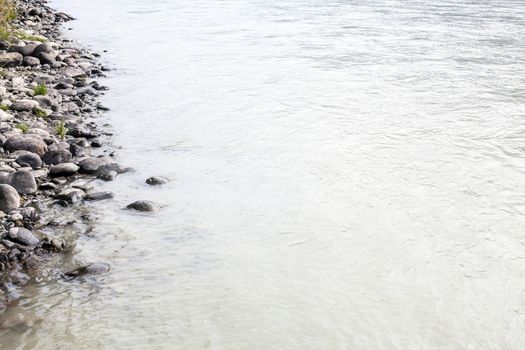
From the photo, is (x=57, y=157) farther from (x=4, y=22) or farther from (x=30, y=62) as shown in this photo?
(x=4, y=22)

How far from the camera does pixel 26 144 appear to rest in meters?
7.36

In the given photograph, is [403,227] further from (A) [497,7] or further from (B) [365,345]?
(A) [497,7]

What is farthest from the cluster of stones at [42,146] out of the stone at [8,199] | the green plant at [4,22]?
the green plant at [4,22]

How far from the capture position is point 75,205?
625 cm

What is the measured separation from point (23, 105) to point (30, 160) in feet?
7.13

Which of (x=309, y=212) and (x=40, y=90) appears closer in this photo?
(x=309, y=212)

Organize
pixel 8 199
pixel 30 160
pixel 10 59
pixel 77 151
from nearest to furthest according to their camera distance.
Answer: pixel 8 199 → pixel 30 160 → pixel 77 151 → pixel 10 59

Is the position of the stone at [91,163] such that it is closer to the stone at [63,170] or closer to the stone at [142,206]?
the stone at [63,170]

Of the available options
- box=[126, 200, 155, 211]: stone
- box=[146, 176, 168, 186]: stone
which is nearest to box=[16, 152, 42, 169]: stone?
box=[146, 176, 168, 186]: stone

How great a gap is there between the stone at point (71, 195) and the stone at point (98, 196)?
Result: 0.07 m

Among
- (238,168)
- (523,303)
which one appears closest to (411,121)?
(238,168)

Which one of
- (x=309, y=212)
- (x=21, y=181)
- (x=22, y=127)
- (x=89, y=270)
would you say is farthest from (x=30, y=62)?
(x=89, y=270)

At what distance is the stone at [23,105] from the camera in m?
8.94

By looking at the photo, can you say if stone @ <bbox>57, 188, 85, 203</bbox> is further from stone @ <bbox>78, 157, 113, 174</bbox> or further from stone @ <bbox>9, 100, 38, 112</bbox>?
stone @ <bbox>9, 100, 38, 112</bbox>
